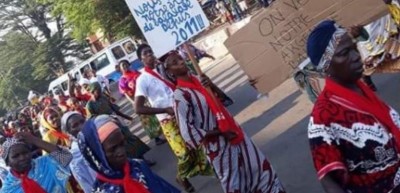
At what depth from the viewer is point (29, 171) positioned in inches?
172

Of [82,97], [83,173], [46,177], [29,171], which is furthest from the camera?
[82,97]

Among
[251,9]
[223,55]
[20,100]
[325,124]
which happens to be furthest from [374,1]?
[20,100]

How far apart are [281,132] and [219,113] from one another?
344 centimetres

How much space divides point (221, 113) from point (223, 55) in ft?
51.6

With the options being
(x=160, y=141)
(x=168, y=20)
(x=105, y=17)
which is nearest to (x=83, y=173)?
(x=168, y=20)

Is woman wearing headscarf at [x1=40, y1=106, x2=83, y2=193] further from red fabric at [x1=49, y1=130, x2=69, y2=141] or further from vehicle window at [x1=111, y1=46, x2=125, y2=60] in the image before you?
vehicle window at [x1=111, y1=46, x2=125, y2=60]

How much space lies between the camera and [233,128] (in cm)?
409

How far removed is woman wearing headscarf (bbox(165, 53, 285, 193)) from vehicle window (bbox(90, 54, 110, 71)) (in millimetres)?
22476

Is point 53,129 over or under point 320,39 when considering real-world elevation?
under

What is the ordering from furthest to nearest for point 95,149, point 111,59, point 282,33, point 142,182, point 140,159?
point 111,59
point 282,33
point 140,159
point 142,182
point 95,149

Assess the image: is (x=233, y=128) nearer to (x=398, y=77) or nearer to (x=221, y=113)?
(x=221, y=113)

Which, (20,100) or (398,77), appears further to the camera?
(20,100)

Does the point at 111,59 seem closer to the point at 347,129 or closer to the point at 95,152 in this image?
the point at 95,152

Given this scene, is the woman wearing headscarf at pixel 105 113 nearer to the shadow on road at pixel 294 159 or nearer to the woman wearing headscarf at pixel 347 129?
the shadow on road at pixel 294 159
